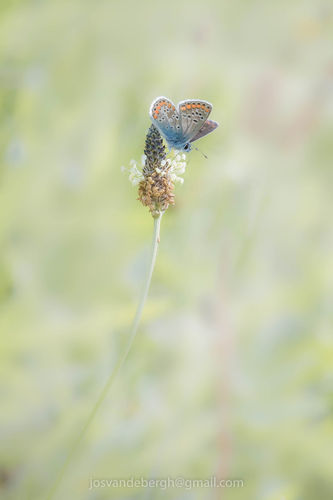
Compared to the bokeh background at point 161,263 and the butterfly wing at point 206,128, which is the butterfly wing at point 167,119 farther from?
the bokeh background at point 161,263

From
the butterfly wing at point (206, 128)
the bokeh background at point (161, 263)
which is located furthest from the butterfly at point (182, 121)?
the bokeh background at point (161, 263)

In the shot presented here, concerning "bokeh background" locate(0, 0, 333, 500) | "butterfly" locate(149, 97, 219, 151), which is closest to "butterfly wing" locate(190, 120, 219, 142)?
"butterfly" locate(149, 97, 219, 151)

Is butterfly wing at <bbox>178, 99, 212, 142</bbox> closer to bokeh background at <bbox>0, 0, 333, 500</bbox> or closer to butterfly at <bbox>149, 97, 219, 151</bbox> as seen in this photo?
butterfly at <bbox>149, 97, 219, 151</bbox>

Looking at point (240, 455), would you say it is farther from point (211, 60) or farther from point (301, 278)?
point (211, 60)

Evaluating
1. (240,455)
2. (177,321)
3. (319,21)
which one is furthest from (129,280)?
(319,21)

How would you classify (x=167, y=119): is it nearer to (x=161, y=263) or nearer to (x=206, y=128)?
(x=206, y=128)

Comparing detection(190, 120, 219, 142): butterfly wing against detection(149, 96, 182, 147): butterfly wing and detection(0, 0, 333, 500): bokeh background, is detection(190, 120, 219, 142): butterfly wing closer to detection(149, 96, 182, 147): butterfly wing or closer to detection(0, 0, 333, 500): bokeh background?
detection(149, 96, 182, 147): butterfly wing
